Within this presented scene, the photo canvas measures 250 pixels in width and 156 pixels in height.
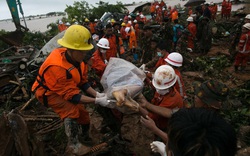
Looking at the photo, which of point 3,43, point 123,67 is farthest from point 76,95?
point 3,43

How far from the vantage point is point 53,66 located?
2.36m

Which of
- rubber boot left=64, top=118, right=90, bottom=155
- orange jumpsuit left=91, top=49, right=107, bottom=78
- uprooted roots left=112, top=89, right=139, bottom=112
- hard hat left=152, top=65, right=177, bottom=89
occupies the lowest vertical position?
rubber boot left=64, top=118, right=90, bottom=155

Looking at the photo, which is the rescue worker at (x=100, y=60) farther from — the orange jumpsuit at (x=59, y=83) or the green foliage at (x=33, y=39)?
the green foliage at (x=33, y=39)

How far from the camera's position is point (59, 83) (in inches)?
93.2

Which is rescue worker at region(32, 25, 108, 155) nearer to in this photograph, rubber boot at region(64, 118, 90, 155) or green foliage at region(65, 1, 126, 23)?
rubber boot at region(64, 118, 90, 155)

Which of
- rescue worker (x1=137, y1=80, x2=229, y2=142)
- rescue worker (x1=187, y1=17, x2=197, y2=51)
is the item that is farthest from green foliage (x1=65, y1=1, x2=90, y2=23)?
rescue worker (x1=137, y1=80, x2=229, y2=142)

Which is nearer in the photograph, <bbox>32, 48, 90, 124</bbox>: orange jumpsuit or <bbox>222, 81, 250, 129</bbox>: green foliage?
<bbox>32, 48, 90, 124</bbox>: orange jumpsuit

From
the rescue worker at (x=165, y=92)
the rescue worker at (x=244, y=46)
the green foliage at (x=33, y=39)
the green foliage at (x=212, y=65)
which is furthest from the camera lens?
the green foliage at (x=33, y=39)

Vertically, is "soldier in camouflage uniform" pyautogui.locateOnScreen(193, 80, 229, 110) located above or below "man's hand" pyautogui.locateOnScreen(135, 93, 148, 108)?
above

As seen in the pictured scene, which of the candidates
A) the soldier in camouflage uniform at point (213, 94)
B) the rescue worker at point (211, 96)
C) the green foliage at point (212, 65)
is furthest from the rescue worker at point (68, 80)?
the green foliage at point (212, 65)

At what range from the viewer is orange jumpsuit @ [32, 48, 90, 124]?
2.37 metres

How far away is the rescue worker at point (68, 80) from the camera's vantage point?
2383mm

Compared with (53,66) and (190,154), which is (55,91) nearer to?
(53,66)

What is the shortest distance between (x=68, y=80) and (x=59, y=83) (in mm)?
117
